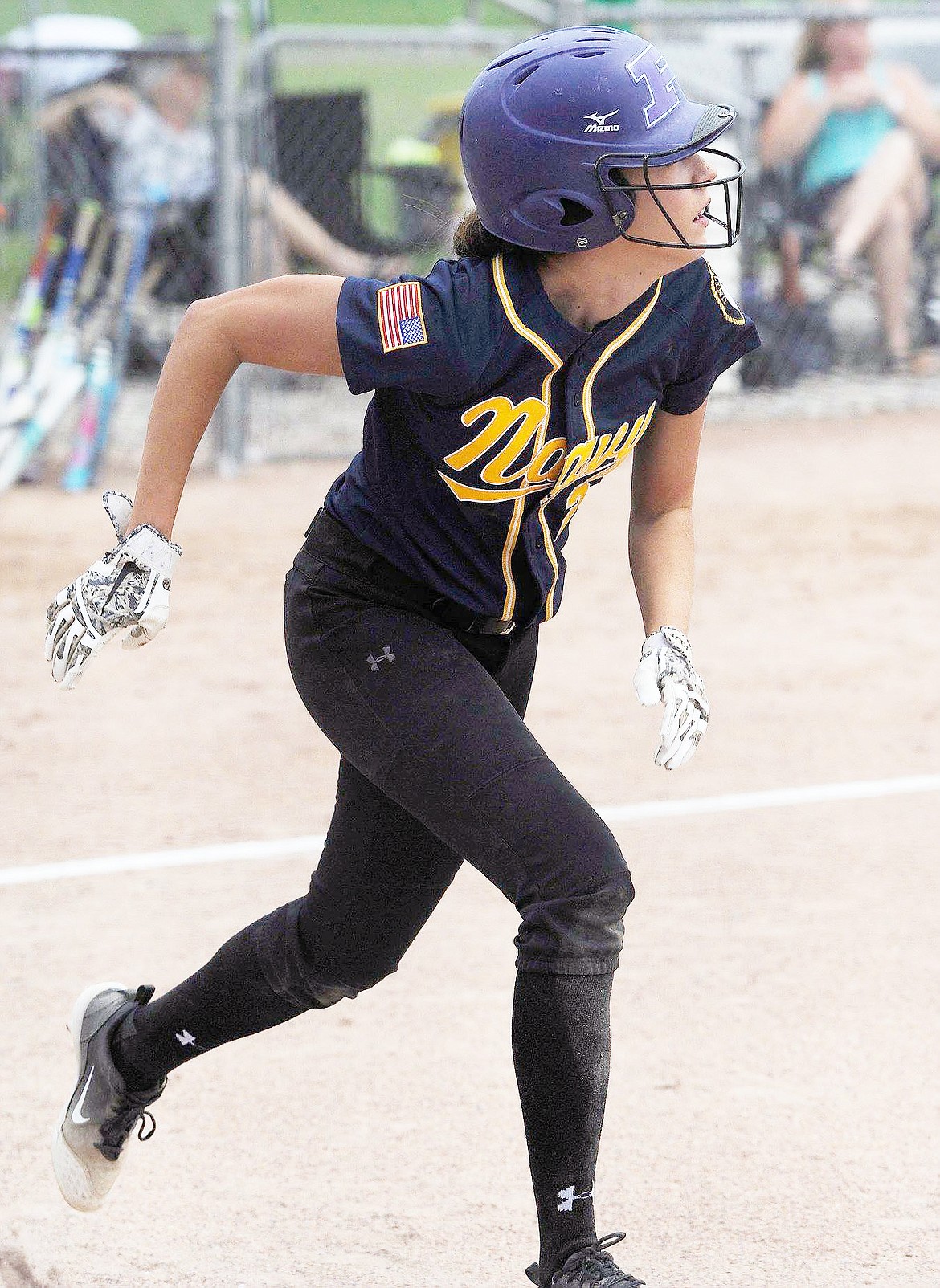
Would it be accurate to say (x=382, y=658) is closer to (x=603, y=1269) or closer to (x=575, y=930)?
(x=575, y=930)

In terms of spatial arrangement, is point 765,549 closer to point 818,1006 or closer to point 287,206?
point 287,206

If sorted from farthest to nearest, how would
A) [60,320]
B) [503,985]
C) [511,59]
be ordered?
[60,320] < [503,985] < [511,59]

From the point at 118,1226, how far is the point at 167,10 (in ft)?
61.0

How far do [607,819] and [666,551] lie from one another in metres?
2.01

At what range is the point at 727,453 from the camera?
34.9 feet

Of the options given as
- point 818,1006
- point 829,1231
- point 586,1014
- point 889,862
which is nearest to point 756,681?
point 889,862

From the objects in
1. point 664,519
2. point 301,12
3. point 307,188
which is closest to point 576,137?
point 664,519

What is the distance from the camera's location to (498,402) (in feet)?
8.55

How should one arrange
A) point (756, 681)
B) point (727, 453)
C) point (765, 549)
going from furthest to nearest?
point (727, 453), point (765, 549), point (756, 681)

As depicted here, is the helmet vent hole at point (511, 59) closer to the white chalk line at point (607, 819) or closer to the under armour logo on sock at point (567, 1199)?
the under armour logo on sock at point (567, 1199)

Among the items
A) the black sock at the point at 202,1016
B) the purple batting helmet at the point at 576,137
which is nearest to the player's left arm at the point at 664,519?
the purple batting helmet at the point at 576,137

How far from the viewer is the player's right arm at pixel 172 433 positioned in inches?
105

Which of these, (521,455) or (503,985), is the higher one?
(521,455)

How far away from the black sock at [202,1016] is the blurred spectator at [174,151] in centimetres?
795
